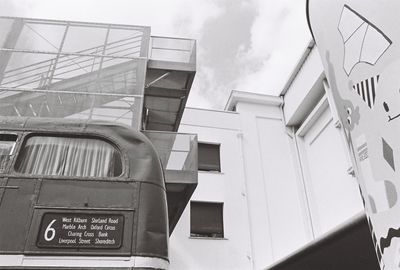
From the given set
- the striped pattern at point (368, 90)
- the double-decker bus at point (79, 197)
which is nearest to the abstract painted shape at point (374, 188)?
the striped pattern at point (368, 90)

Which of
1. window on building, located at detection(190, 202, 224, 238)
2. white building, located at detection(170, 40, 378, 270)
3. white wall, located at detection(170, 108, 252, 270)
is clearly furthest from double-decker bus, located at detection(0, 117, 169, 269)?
window on building, located at detection(190, 202, 224, 238)

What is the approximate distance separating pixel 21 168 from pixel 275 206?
436 inches

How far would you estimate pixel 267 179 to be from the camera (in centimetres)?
1413

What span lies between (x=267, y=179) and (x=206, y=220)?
10.3 feet

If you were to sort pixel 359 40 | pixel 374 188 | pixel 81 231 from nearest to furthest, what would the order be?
1. pixel 374 188
2. pixel 359 40
3. pixel 81 231

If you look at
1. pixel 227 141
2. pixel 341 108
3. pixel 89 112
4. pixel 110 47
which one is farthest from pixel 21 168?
pixel 227 141

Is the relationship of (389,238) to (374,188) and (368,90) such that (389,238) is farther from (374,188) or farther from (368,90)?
(368,90)

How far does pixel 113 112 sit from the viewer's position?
29.5ft

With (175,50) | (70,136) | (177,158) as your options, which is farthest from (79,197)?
(175,50)

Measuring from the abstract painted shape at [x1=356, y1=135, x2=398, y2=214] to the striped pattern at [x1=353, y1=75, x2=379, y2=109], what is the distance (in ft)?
1.13

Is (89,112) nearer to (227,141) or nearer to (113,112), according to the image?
(113,112)

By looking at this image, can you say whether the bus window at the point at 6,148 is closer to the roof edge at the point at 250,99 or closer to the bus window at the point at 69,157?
the bus window at the point at 69,157

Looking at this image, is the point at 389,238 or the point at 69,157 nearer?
the point at 389,238

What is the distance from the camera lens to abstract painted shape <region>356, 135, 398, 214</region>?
2.88m
